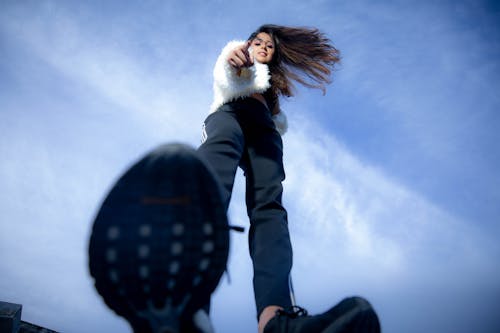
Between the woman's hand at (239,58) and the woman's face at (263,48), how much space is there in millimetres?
578

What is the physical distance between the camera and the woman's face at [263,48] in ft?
7.73

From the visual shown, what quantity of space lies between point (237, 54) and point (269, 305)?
3.86 ft

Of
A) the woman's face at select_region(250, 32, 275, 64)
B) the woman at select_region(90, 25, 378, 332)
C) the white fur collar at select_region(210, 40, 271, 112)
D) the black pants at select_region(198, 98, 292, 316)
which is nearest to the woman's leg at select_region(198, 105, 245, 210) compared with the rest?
the black pants at select_region(198, 98, 292, 316)

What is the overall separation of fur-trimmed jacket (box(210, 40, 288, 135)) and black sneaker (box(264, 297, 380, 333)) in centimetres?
121

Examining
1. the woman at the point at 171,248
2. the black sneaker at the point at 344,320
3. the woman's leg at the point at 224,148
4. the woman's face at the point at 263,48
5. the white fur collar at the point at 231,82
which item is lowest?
the black sneaker at the point at 344,320

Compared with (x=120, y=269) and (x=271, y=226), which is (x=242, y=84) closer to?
(x=271, y=226)

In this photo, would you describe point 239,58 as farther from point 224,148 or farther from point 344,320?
point 344,320

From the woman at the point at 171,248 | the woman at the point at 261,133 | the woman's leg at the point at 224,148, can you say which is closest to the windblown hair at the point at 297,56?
the woman at the point at 261,133

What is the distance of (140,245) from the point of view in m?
0.70

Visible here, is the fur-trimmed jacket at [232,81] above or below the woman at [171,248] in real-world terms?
above

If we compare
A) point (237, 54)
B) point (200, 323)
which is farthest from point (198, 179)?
point (237, 54)

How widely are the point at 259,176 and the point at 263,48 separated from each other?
1.13 meters

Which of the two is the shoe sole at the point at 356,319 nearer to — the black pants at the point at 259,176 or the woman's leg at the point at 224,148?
the black pants at the point at 259,176

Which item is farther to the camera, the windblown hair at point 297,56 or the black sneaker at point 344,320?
the windblown hair at point 297,56
